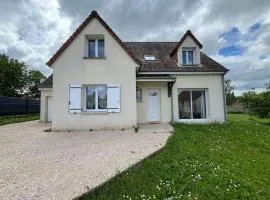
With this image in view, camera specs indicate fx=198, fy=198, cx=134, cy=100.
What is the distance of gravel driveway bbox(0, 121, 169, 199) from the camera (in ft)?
12.5

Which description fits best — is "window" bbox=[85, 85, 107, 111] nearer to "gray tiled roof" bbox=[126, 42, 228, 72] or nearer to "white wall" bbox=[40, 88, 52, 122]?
"gray tiled roof" bbox=[126, 42, 228, 72]

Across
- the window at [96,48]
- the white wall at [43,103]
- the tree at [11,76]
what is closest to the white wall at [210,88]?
the window at [96,48]

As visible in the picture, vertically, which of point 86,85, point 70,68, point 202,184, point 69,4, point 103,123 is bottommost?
point 202,184

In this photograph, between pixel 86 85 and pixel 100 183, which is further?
pixel 86 85

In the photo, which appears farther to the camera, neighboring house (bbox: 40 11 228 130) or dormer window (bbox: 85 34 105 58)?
dormer window (bbox: 85 34 105 58)

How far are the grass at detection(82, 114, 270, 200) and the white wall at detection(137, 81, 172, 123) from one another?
648 centimetres

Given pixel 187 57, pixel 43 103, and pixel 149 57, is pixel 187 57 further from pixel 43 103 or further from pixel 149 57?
pixel 43 103

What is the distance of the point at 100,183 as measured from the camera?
13.4 feet

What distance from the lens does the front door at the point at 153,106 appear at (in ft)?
44.7

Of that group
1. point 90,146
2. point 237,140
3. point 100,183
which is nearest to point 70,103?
point 90,146

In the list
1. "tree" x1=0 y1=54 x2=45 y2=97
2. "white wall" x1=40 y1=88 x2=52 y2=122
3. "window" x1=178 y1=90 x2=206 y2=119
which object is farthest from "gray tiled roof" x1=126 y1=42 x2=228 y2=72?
"tree" x1=0 y1=54 x2=45 y2=97

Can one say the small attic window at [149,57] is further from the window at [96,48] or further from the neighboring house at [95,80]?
the window at [96,48]

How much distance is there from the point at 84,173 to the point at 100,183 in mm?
729

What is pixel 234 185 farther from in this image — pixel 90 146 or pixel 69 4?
pixel 69 4
